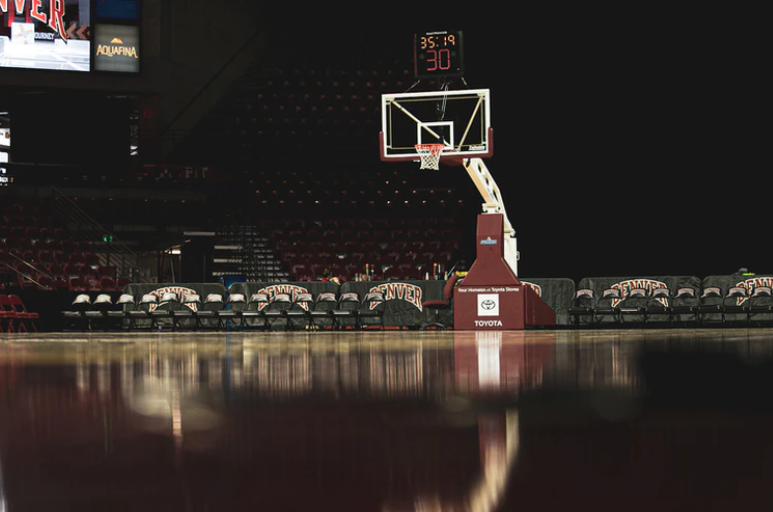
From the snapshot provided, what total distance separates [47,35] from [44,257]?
9.43 meters

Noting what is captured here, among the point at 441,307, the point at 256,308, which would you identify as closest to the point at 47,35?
the point at 256,308

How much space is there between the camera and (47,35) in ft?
76.8

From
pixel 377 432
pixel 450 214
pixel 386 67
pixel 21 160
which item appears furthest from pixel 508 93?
pixel 377 432

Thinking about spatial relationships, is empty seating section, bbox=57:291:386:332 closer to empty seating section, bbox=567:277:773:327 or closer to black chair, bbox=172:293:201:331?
black chair, bbox=172:293:201:331

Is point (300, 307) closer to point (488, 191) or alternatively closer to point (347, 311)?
point (347, 311)

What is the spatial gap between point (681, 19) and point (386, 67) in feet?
35.5

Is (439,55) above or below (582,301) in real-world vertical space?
above

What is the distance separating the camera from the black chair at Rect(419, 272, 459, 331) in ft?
42.8

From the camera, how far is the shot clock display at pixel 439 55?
42.9 ft

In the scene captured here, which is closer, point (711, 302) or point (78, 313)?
point (711, 302)

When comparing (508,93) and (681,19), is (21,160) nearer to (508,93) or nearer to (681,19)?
(508,93)

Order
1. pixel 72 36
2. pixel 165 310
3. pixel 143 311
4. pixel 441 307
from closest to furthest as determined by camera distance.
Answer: pixel 441 307
pixel 143 311
pixel 165 310
pixel 72 36

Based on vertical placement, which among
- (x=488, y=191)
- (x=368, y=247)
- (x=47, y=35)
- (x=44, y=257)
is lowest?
(x=44, y=257)

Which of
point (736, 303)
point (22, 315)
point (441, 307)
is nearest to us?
point (441, 307)
